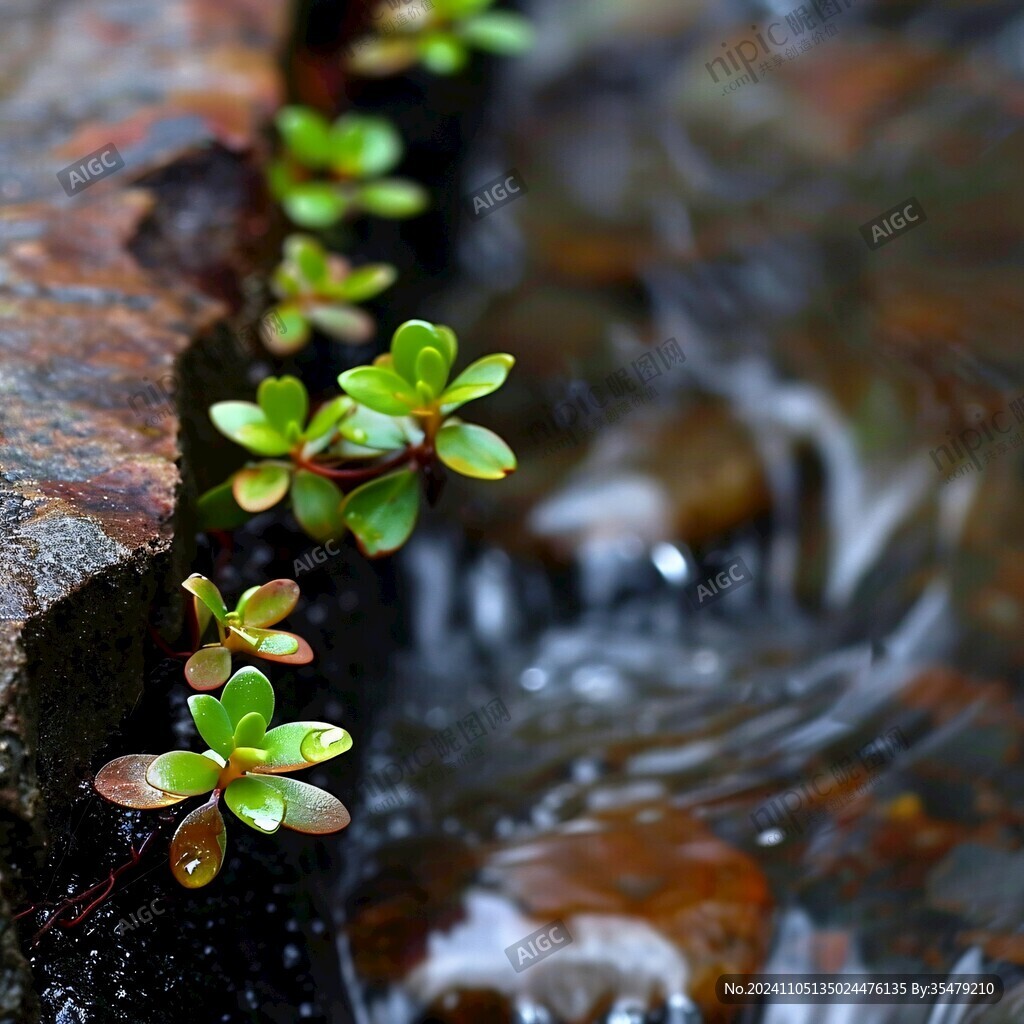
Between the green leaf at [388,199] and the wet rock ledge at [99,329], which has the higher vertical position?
the wet rock ledge at [99,329]

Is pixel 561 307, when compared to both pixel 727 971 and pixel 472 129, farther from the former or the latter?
pixel 727 971

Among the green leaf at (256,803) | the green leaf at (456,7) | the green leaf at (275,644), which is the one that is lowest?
the green leaf at (256,803)

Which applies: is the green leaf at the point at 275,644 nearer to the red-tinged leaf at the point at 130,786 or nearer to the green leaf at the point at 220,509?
the red-tinged leaf at the point at 130,786

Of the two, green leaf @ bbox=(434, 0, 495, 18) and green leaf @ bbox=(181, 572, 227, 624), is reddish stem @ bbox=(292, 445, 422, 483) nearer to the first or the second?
green leaf @ bbox=(181, 572, 227, 624)

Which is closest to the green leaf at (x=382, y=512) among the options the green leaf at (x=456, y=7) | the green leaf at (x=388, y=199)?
the green leaf at (x=388, y=199)

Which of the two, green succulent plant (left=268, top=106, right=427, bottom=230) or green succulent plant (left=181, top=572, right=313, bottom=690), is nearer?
green succulent plant (left=181, top=572, right=313, bottom=690)

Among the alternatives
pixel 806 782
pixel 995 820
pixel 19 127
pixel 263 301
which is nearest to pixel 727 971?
pixel 806 782

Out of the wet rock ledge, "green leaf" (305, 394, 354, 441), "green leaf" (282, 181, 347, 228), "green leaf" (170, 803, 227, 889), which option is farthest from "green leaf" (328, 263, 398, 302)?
"green leaf" (170, 803, 227, 889)
